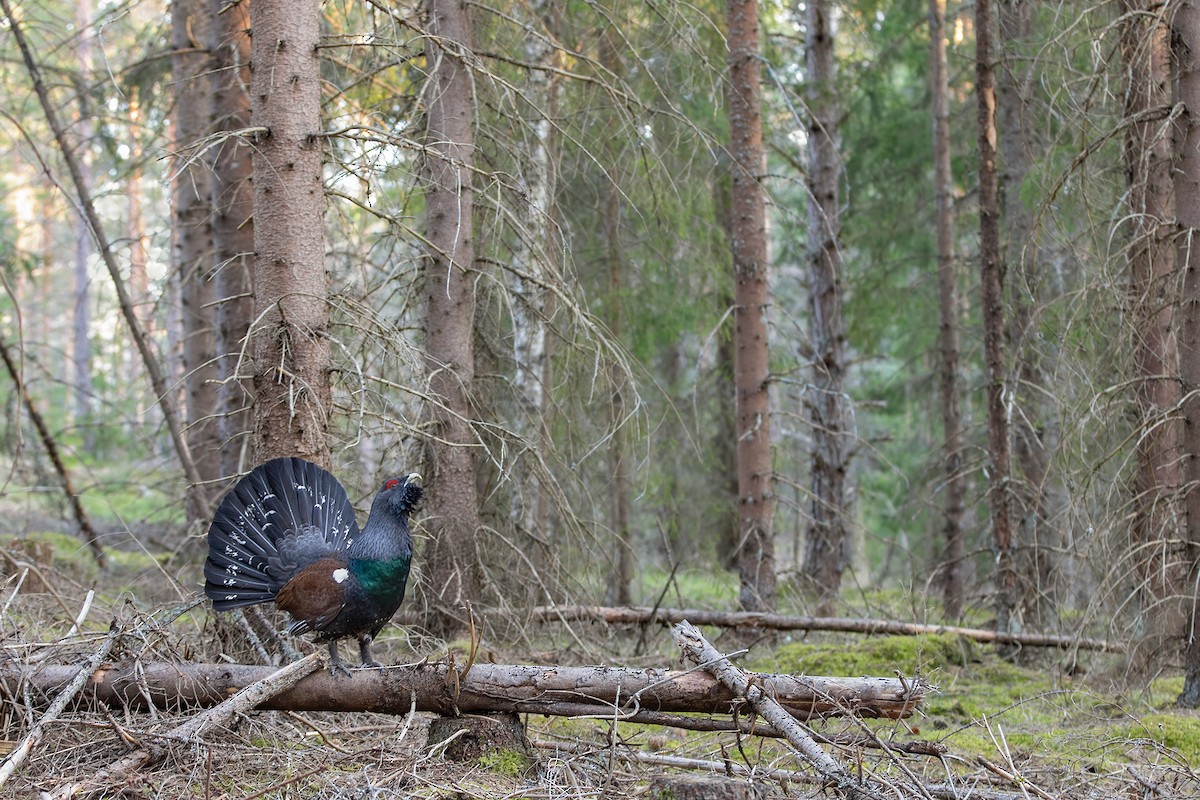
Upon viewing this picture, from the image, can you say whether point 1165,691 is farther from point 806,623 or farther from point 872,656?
point 806,623

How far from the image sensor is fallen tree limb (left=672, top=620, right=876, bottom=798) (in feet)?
12.4

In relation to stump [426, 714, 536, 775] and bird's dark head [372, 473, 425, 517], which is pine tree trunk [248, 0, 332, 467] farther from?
stump [426, 714, 536, 775]

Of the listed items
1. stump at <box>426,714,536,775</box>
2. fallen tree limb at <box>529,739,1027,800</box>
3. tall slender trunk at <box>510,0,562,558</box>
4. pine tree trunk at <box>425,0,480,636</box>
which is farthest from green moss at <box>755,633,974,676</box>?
stump at <box>426,714,536,775</box>

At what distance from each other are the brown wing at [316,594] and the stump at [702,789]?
1.72m

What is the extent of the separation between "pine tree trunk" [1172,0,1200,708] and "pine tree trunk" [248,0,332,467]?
16.6 feet

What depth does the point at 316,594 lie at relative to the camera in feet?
15.2

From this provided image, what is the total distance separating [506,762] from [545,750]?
0.96 feet

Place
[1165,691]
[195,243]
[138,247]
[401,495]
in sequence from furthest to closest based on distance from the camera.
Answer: [138,247] < [195,243] < [1165,691] < [401,495]

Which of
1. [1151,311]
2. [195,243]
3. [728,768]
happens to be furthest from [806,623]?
[195,243]

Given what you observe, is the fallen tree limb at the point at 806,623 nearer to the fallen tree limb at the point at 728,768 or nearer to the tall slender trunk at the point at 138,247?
the fallen tree limb at the point at 728,768

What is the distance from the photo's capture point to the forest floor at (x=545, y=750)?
404cm

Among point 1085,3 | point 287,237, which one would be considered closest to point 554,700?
point 287,237

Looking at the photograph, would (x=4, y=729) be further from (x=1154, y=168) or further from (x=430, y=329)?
(x=1154, y=168)

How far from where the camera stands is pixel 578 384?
7.52 meters
